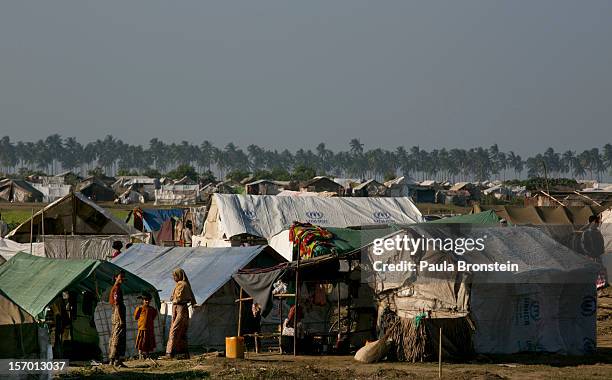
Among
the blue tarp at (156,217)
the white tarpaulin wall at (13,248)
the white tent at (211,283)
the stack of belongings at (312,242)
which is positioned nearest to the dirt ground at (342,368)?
the white tent at (211,283)

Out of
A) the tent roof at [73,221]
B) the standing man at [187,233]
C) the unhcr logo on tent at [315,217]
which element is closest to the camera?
the tent roof at [73,221]

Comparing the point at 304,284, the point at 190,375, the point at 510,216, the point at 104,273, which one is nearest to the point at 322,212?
the point at 510,216

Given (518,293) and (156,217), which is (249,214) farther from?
(518,293)

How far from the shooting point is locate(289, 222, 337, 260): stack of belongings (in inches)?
852

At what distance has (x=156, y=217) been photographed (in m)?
44.2

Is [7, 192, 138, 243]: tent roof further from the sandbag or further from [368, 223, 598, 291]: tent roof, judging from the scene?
the sandbag

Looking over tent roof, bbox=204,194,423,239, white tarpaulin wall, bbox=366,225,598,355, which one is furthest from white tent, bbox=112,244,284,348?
tent roof, bbox=204,194,423,239

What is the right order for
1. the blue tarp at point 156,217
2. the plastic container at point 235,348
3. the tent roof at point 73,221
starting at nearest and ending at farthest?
the plastic container at point 235,348 < the tent roof at point 73,221 < the blue tarp at point 156,217

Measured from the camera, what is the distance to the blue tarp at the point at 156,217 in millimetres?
43406

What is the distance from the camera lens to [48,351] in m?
14.0

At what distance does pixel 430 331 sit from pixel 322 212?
1741 centimetres

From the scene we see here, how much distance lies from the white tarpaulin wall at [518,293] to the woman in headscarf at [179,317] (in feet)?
11.5

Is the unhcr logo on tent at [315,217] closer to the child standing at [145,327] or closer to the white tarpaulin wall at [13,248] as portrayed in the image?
the white tarpaulin wall at [13,248]

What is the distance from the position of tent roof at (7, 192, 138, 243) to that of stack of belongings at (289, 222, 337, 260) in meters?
12.1
